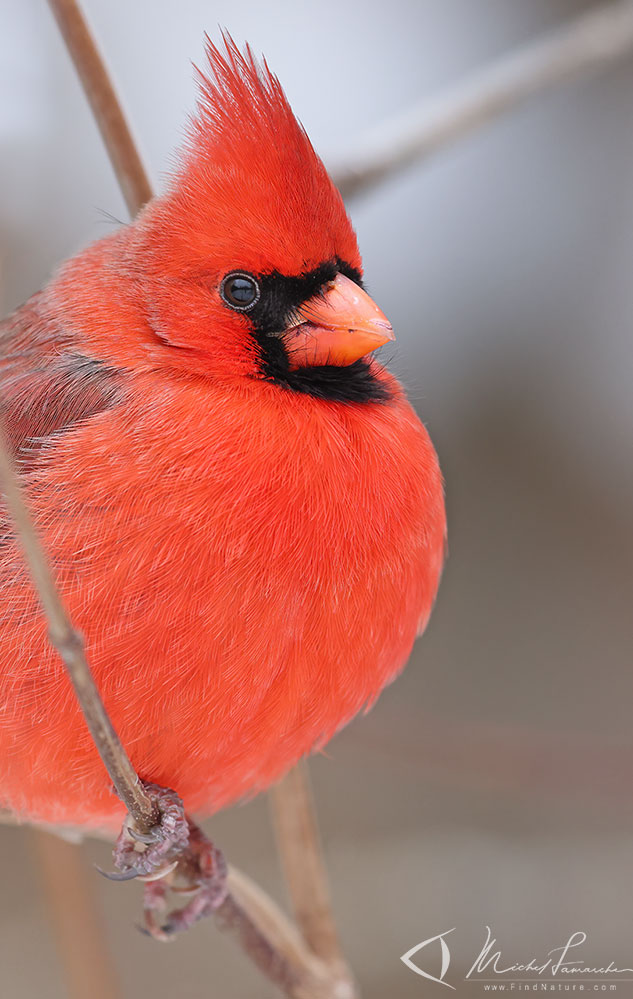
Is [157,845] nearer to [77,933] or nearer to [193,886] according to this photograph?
[193,886]

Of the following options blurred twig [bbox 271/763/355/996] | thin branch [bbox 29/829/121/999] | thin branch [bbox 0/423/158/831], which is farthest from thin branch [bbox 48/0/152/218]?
thin branch [bbox 29/829/121/999]

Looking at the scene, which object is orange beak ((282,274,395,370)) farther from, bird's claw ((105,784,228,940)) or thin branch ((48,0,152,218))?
bird's claw ((105,784,228,940))

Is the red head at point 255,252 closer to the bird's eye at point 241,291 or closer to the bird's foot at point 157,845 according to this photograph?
the bird's eye at point 241,291

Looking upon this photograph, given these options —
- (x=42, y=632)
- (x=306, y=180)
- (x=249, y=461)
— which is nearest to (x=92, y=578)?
(x=42, y=632)

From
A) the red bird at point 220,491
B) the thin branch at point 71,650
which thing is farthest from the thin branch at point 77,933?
the thin branch at point 71,650

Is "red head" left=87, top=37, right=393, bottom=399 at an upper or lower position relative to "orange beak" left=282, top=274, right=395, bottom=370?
upper

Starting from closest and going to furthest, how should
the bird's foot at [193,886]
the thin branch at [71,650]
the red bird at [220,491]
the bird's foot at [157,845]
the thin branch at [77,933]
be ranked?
the thin branch at [71,650] < the red bird at [220,491] < the bird's foot at [157,845] < the bird's foot at [193,886] < the thin branch at [77,933]

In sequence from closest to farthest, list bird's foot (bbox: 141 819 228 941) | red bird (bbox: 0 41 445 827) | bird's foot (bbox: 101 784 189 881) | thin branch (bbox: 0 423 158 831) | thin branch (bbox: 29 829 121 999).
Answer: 1. thin branch (bbox: 0 423 158 831)
2. red bird (bbox: 0 41 445 827)
3. bird's foot (bbox: 101 784 189 881)
4. bird's foot (bbox: 141 819 228 941)
5. thin branch (bbox: 29 829 121 999)
